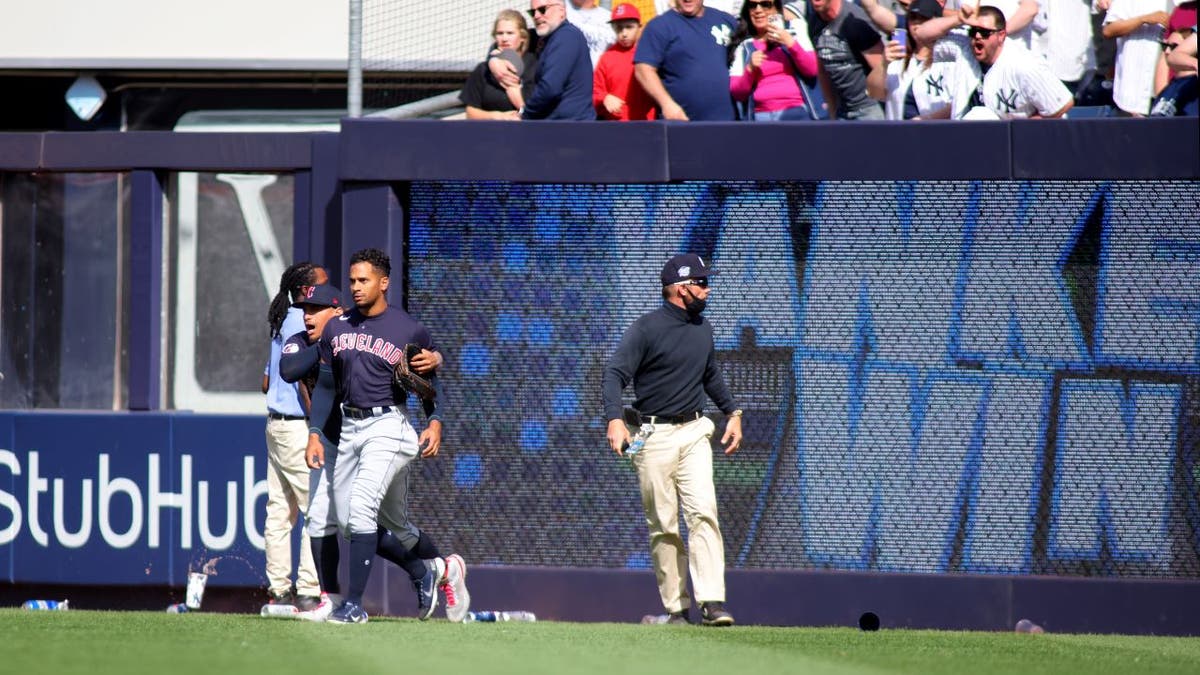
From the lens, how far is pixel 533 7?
10.7 meters

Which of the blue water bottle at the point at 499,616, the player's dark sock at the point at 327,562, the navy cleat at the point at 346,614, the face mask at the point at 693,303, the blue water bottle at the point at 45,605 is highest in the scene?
the face mask at the point at 693,303

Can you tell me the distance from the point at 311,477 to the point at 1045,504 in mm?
4115

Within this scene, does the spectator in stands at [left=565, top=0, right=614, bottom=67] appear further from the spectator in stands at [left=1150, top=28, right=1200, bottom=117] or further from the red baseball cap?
the spectator in stands at [left=1150, top=28, right=1200, bottom=117]

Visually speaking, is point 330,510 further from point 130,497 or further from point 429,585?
point 130,497

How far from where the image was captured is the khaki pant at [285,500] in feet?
31.1

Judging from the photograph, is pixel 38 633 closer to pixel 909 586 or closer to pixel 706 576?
pixel 706 576

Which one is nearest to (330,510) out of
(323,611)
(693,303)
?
(323,611)

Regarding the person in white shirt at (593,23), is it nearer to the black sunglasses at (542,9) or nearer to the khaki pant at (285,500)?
the black sunglasses at (542,9)

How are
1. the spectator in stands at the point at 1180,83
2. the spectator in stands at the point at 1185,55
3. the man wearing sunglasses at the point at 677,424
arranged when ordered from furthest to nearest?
the spectator in stands at the point at 1185,55, the spectator in stands at the point at 1180,83, the man wearing sunglasses at the point at 677,424

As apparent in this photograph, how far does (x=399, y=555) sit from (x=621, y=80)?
3687 mm

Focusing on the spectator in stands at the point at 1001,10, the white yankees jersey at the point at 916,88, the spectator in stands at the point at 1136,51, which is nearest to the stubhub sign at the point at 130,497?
the white yankees jersey at the point at 916,88

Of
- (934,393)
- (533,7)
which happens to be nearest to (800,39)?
(533,7)

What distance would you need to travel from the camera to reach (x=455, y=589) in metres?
8.84

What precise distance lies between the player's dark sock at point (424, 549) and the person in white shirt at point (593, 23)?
12.9 feet
